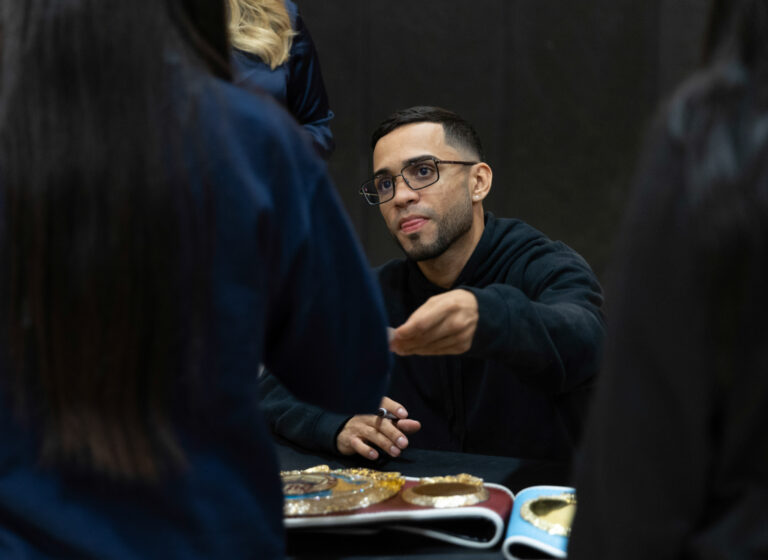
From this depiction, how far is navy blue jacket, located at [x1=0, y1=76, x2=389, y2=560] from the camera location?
717 millimetres

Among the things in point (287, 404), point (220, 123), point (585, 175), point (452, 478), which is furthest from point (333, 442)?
point (585, 175)

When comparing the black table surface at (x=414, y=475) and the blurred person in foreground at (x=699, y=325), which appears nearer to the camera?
the blurred person in foreground at (x=699, y=325)

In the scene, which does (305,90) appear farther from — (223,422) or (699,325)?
(699,325)

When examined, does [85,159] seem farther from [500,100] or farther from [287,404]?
[500,100]

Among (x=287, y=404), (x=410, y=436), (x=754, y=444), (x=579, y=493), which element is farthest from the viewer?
(x=410, y=436)

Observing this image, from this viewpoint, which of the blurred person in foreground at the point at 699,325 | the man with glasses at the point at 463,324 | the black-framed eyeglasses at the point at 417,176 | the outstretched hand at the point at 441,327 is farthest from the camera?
the black-framed eyeglasses at the point at 417,176

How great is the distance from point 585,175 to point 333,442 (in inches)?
94.9

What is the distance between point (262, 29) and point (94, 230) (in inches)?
59.6

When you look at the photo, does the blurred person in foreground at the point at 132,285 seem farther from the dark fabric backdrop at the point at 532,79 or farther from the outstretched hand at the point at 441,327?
the dark fabric backdrop at the point at 532,79

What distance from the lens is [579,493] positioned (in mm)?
687

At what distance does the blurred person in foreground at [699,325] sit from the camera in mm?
561

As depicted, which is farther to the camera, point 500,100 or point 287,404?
point 500,100

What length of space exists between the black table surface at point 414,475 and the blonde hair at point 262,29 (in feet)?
3.36

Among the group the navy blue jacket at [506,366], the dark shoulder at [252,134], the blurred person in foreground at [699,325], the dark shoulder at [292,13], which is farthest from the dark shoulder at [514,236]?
the blurred person in foreground at [699,325]
